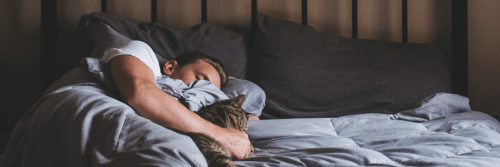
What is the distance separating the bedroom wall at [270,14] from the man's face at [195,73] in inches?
24.7

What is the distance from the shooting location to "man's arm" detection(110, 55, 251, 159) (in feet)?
2.28

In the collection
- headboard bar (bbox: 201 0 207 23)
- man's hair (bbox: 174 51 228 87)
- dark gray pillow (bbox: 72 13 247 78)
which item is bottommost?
man's hair (bbox: 174 51 228 87)

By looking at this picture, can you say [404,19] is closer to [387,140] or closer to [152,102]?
[387,140]

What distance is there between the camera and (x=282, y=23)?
1541 millimetres

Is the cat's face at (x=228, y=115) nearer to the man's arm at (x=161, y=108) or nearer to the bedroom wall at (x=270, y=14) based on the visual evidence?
the man's arm at (x=161, y=108)

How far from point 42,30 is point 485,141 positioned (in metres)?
1.79

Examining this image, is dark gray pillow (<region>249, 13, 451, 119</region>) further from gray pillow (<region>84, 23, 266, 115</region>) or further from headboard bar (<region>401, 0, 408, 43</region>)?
headboard bar (<region>401, 0, 408, 43</region>)

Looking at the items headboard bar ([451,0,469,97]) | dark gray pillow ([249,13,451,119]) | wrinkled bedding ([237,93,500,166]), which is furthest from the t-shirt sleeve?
headboard bar ([451,0,469,97])

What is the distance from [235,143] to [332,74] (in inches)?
33.4

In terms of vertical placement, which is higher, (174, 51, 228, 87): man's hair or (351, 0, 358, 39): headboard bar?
(351, 0, 358, 39): headboard bar

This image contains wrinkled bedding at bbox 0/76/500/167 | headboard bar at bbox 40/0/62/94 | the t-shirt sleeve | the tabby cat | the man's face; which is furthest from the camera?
headboard bar at bbox 40/0/62/94

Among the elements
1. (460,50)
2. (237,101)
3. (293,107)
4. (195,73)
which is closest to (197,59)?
A: (195,73)

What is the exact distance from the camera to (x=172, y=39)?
142cm

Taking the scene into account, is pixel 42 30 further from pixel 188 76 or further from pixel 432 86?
pixel 432 86
